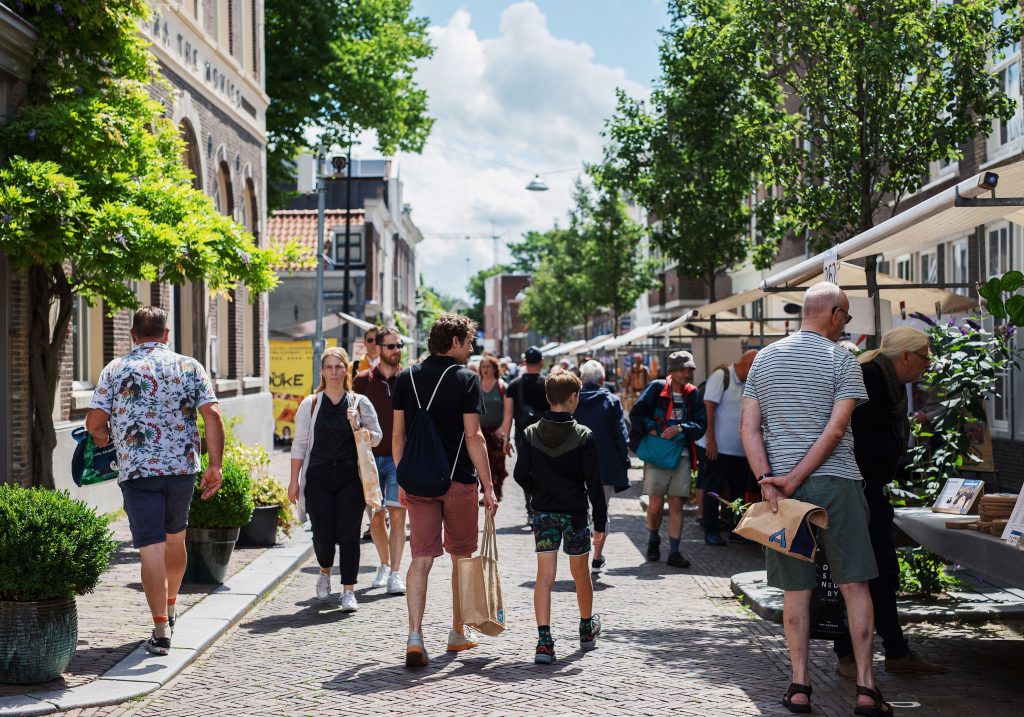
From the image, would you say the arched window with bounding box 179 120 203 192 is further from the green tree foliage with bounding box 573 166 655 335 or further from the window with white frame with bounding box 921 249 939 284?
the green tree foliage with bounding box 573 166 655 335

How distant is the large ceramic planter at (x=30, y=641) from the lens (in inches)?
A: 240

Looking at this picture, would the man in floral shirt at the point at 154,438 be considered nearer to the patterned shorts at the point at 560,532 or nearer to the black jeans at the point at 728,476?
the patterned shorts at the point at 560,532

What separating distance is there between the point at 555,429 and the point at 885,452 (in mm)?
1960

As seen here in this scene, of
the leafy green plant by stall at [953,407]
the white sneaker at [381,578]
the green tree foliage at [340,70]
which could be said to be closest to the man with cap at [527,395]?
the white sneaker at [381,578]

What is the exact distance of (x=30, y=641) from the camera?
6.11 m

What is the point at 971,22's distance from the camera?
43.5 feet

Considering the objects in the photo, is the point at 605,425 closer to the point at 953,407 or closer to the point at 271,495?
the point at 953,407

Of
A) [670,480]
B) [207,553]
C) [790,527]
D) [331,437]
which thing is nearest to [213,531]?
[207,553]

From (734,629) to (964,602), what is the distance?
1.58 metres

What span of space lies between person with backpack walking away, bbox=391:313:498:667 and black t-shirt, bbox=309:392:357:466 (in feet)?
5.70

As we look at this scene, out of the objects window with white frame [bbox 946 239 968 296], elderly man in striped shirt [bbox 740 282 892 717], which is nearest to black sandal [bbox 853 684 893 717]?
elderly man in striped shirt [bbox 740 282 892 717]

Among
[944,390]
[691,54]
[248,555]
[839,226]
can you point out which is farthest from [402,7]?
[944,390]

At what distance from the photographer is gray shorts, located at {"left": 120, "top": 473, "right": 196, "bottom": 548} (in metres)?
6.89

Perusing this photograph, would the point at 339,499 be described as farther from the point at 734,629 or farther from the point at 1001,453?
the point at 1001,453
